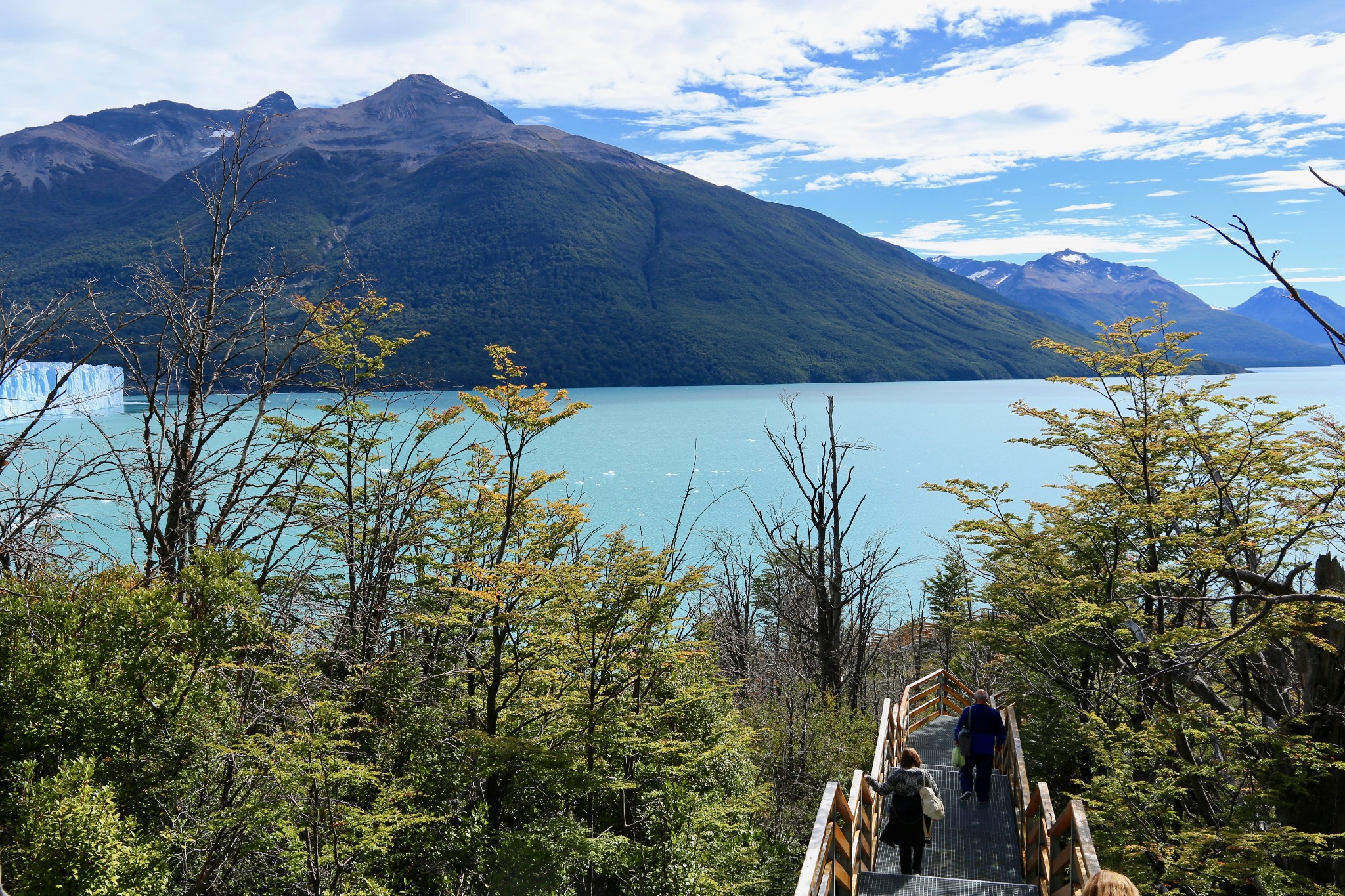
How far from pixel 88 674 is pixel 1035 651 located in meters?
15.5

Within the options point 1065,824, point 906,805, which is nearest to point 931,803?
point 906,805

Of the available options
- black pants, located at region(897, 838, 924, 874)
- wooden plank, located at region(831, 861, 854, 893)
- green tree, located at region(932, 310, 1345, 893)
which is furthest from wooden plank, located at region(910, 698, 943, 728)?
wooden plank, located at region(831, 861, 854, 893)

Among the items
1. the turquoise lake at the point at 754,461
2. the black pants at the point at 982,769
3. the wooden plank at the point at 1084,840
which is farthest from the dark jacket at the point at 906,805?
the turquoise lake at the point at 754,461

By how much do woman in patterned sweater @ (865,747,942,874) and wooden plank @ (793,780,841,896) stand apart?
1086 mm

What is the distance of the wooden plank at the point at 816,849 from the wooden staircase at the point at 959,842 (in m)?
0.01

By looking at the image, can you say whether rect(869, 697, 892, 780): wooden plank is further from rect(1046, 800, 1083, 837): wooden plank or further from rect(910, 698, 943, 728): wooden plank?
rect(910, 698, 943, 728): wooden plank

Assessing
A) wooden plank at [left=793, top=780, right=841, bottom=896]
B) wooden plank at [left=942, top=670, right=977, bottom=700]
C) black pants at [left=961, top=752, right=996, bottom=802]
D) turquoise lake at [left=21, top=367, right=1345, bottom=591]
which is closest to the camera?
wooden plank at [left=793, top=780, right=841, bottom=896]

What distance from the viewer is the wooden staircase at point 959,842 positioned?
256 inches

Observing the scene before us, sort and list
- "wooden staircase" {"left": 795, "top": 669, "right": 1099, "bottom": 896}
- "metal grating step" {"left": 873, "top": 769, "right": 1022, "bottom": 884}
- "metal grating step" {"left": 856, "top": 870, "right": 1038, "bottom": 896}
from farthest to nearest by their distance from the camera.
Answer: "metal grating step" {"left": 873, "top": 769, "right": 1022, "bottom": 884}, "metal grating step" {"left": 856, "top": 870, "right": 1038, "bottom": 896}, "wooden staircase" {"left": 795, "top": 669, "right": 1099, "bottom": 896}

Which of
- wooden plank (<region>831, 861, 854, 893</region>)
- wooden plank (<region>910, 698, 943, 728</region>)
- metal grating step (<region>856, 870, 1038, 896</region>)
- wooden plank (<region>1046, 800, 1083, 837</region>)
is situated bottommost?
wooden plank (<region>910, 698, 943, 728</region>)

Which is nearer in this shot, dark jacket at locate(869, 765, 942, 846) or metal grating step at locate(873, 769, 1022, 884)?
dark jacket at locate(869, 765, 942, 846)

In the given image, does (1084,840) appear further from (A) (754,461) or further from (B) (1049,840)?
(A) (754,461)

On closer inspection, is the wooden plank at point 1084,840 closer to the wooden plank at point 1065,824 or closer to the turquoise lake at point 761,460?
the wooden plank at point 1065,824

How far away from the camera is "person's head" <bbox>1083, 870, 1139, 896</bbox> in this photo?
3.47 metres
